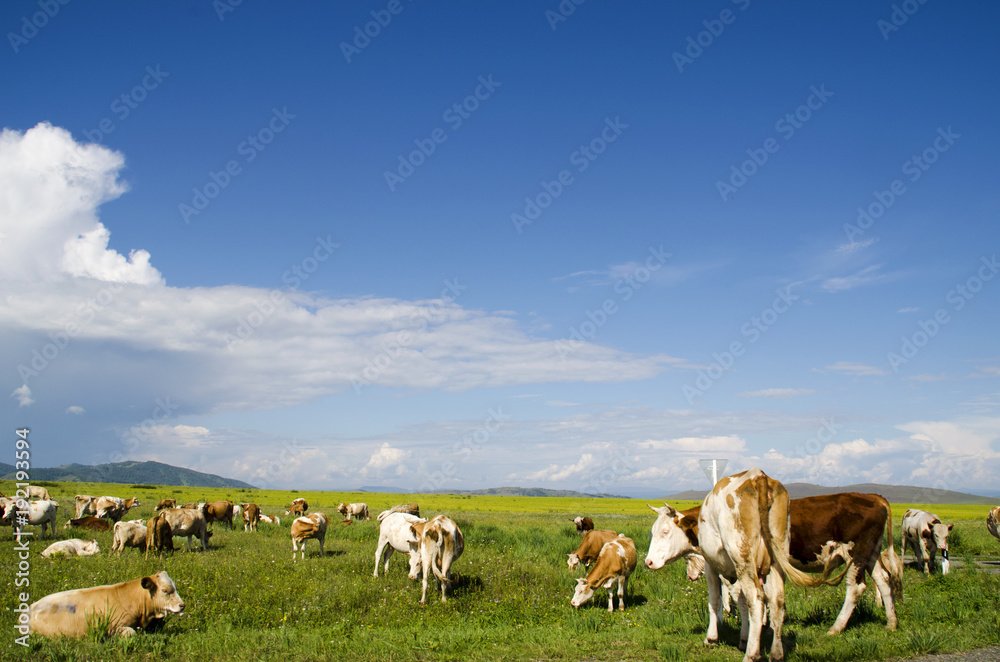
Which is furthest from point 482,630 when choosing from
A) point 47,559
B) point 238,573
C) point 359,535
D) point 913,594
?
point 359,535

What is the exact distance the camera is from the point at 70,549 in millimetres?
18328

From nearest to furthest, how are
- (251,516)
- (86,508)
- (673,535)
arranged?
1. (673,535)
2. (251,516)
3. (86,508)

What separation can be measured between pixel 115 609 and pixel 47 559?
30.6 ft

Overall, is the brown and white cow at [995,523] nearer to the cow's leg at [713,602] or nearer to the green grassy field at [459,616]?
the green grassy field at [459,616]

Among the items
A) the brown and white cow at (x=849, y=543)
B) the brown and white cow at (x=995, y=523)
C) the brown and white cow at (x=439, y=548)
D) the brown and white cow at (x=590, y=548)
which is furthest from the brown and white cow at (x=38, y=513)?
the brown and white cow at (x=995, y=523)

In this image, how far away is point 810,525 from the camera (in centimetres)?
1046

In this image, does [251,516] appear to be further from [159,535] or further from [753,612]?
[753,612]

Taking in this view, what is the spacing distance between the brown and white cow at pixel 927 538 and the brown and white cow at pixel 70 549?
1005 inches

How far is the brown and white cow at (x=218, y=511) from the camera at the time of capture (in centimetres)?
2947

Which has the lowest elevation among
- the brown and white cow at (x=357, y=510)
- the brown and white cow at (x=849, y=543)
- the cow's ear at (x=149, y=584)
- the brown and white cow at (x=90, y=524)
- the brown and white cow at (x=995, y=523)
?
the brown and white cow at (x=357, y=510)

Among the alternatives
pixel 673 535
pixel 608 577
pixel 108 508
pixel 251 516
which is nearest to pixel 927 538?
pixel 608 577

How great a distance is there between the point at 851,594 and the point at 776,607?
3.68 meters

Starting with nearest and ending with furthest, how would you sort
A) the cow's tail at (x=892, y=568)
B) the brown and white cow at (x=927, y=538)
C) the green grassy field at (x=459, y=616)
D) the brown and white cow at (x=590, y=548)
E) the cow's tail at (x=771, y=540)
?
the cow's tail at (x=771, y=540) → the green grassy field at (x=459, y=616) → the cow's tail at (x=892, y=568) → the brown and white cow at (x=590, y=548) → the brown and white cow at (x=927, y=538)

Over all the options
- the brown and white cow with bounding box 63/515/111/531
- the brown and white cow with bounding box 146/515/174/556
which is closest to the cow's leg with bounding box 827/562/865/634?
the brown and white cow with bounding box 146/515/174/556
